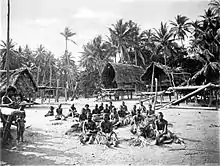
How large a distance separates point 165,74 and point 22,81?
10.7 m

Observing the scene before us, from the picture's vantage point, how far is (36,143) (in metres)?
6.32

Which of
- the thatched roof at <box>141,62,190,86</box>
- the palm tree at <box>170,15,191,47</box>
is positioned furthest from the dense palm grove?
the thatched roof at <box>141,62,190,86</box>

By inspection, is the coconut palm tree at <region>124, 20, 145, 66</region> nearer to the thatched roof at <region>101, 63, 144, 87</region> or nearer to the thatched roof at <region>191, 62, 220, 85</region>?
the thatched roof at <region>101, 63, 144, 87</region>

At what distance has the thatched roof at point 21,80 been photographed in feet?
49.0

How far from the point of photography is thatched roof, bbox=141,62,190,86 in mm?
16808

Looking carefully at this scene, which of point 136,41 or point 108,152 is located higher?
point 136,41

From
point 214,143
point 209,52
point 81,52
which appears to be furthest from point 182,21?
point 214,143

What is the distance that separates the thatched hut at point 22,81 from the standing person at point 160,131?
10.7 metres

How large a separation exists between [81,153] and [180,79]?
554 inches

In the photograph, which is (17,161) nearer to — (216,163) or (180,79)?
(216,163)

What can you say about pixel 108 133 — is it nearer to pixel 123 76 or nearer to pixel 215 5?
pixel 215 5

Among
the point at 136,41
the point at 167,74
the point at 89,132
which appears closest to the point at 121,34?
the point at 136,41

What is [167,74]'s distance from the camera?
16.6 metres

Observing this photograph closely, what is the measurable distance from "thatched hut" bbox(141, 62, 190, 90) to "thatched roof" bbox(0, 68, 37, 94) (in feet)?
28.3
